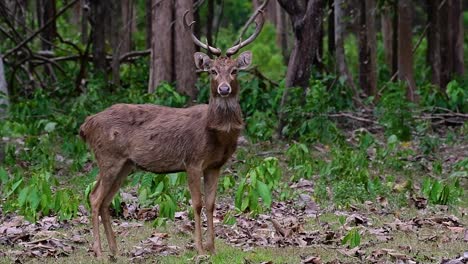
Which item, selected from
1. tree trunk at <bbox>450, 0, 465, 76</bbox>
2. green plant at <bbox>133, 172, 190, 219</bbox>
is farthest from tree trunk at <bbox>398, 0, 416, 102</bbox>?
green plant at <bbox>133, 172, 190, 219</bbox>

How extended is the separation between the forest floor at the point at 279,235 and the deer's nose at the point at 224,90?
1.23 meters

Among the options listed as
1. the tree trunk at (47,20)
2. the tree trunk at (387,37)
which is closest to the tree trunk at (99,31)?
the tree trunk at (47,20)

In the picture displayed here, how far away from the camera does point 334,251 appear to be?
831 centimetres

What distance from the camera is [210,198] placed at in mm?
8523

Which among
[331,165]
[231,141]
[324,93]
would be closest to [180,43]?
[324,93]

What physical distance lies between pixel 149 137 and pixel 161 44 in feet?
27.6

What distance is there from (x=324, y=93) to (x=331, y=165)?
317cm

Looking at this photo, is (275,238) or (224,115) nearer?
(224,115)

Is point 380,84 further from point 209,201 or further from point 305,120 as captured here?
point 209,201

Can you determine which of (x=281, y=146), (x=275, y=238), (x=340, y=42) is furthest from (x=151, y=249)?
(x=340, y=42)

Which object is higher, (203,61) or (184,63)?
(203,61)

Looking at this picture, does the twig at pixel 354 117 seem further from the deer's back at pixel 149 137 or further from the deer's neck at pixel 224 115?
the deer's neck at pixel 224 115

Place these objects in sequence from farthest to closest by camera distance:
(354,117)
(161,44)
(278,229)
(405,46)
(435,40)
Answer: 1. (435,40)
2. (405,46)
3. (161,44)
4. (354,117)
5. (278,229)

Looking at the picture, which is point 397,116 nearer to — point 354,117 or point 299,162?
point 354,117
